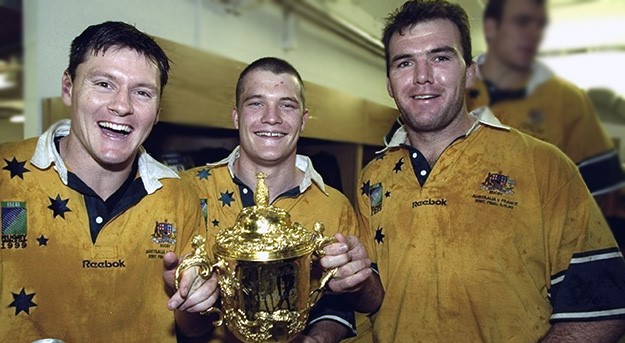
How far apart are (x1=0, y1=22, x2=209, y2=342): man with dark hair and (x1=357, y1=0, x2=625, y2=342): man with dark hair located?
1.43ft

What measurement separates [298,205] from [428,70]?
0.41m

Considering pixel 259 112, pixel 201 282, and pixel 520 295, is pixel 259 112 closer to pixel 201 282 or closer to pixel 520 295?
pixel 201 282

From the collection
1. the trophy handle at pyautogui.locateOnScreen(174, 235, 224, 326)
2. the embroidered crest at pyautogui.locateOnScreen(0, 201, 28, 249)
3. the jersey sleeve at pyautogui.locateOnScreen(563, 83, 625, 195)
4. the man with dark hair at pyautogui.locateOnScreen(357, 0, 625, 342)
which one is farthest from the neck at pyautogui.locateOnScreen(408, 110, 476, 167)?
the embroidered crest at pyautogui.locateOnScreen(0, 201, 28, 249)

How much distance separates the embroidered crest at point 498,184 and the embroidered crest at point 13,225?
33.6 inches

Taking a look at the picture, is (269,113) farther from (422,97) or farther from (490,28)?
(490,28)

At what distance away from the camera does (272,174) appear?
104 centimetres

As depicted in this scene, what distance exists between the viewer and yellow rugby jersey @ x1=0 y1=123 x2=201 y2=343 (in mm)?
789

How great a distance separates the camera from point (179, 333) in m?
0.92

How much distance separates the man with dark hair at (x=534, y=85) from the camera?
0.48 meters

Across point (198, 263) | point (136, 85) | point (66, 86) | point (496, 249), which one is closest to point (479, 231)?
point (496, 249)

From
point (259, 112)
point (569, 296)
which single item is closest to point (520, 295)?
point (569, 296)

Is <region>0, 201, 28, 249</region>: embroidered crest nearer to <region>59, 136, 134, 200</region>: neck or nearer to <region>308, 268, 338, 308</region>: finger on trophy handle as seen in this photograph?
<region>59, 136, 134, 200</region>: neck

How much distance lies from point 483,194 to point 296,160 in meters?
0.44

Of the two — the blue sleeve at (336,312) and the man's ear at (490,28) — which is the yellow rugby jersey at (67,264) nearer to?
the blue sleeve at (336,312)
